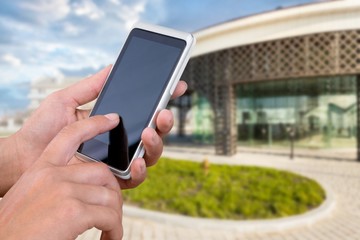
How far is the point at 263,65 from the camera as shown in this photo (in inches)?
560

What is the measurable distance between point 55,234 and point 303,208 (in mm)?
6612

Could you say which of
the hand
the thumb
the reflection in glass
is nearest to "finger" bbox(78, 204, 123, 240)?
the hand

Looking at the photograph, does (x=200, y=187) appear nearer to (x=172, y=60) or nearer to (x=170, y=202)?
(x=170, y=202)

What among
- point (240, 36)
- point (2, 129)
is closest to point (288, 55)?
point (240, 36)

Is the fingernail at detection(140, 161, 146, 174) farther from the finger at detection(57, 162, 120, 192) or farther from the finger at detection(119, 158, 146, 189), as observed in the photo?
the finger at detection(57, 162, 120, 192)

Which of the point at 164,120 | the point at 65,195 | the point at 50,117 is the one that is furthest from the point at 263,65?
the point at 65,195

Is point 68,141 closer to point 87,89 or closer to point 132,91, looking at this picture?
point 132,91

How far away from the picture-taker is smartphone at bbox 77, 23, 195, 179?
1.71m

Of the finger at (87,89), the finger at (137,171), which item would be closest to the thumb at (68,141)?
the finger at (137,171)

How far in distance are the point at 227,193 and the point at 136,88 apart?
6.00 meters

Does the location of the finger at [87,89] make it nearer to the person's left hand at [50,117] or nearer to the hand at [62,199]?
the person's left hand at [50,117]

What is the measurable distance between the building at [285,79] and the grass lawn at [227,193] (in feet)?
16.9

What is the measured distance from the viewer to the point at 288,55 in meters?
13.6

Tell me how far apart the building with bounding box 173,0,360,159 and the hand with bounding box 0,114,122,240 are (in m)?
13.1
